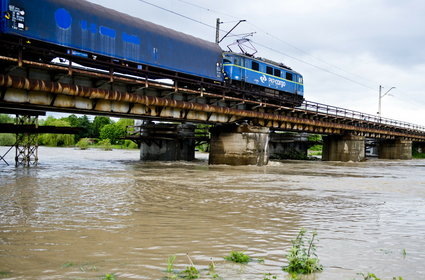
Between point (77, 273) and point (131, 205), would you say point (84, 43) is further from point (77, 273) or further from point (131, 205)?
point (77, 273)

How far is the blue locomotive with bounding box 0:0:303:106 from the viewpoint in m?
16.8

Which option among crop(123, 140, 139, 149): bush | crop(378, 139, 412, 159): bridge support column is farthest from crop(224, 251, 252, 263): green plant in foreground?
crop(123, 140, 139, 149): bush

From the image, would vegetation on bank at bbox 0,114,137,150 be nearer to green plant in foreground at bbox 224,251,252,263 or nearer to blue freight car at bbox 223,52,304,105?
blue freight car at bbox 223,52,304,105

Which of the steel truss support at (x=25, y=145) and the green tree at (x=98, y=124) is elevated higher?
the green tree at (x=98, y=124)

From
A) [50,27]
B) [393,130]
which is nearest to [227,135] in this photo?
[50,27]

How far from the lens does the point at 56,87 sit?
1723 centimetres

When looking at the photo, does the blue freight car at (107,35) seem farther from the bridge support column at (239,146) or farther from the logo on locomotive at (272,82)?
the logo on locomotive at (272,82)

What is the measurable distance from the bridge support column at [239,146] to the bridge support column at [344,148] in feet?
62.9

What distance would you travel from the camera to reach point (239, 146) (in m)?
28.4

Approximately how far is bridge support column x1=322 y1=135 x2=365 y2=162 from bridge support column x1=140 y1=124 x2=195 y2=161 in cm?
1899

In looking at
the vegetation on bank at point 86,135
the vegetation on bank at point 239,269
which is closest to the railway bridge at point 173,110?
the vegetation on bank at point 86,135

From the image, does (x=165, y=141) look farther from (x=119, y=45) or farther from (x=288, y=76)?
(x=119, y=45)

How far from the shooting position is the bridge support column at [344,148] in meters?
45.0

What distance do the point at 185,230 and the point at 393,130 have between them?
191 feet
